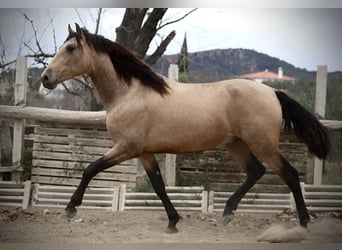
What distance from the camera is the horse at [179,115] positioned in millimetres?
3172

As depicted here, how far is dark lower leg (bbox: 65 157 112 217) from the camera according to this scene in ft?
10.2

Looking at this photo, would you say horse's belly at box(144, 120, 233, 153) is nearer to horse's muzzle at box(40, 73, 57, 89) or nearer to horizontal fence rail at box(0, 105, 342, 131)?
horizontal fence rail at box(0, 105, 342, 131)

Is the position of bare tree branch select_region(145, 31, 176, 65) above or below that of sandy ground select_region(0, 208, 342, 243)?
above

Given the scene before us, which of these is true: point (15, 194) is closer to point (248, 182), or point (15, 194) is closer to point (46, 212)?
point (46, 212)

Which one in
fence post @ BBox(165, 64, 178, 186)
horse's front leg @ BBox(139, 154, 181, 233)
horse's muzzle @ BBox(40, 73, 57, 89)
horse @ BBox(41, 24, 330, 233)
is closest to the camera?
horse's muzzle @ BBox(40, 73, 57, 89)

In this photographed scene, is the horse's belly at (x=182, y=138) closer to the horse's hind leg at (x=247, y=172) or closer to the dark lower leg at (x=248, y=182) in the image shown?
the horse's hind leg at (x=247, y=172)

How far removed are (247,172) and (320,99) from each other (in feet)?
2.32

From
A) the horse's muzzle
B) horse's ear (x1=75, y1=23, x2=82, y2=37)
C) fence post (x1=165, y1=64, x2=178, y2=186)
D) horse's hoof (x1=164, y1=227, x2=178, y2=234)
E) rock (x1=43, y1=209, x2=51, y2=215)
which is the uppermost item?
horse's ear (x1=75, y1=23, x2=82, y2=37)

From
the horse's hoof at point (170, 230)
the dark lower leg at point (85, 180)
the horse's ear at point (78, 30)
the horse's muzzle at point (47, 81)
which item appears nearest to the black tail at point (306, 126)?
the horse's hoof at point (170, 230)

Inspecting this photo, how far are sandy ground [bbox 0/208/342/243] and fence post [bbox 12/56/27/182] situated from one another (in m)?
0.29

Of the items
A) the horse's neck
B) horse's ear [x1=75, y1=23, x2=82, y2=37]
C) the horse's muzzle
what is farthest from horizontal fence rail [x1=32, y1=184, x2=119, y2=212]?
horse's ear [x1=75, y1=23, x2=82, y2=37]

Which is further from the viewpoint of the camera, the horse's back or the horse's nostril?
the horse's back

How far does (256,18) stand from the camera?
3.30 meters

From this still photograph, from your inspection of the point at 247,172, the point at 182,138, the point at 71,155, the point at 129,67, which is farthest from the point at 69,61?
the point at 247,172
